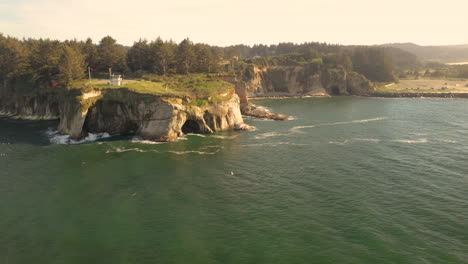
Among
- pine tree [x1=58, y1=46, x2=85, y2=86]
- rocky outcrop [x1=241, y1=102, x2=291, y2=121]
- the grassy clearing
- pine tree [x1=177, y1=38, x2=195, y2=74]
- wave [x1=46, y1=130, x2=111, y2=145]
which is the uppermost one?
pine tree [x1=177, y1=38, x2=195, y2=74]

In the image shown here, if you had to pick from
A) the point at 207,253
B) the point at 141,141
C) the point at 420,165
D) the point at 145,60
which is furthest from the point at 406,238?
the point at 145,60

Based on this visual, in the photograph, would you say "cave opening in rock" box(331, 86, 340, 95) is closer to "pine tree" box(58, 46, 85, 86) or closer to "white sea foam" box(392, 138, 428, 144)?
"white sea foam" box(392, 138, 428, 144)

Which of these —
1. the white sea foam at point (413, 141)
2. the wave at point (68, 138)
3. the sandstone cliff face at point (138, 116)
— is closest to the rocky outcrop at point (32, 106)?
the sandstone cliff face at point (138, 116)

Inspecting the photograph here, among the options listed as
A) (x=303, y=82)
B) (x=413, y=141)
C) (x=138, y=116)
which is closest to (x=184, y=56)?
(x=138, y=116)

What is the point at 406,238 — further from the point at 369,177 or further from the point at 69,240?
the point at 69,240

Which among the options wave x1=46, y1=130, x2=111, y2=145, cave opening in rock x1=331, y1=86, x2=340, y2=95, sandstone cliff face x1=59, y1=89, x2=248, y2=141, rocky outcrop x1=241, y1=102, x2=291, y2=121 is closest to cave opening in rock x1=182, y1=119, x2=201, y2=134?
sandstone cliff face x1=59, y1=89, x2=248, y2=141

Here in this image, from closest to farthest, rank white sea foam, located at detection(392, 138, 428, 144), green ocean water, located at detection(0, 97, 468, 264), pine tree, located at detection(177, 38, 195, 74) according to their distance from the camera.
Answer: green ocean water, located at detection(0, 97, 468, 264), white sea foam, located at detection(392, 138, 428, 144), pine tree, located at detection(177, 38, 195, 74)
